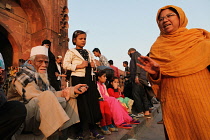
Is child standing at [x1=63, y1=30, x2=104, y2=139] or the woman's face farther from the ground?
the woman's face

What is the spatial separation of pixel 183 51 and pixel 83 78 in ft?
5.26

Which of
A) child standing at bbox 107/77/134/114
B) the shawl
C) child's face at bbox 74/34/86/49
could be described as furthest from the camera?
child standing at bbox 107/77/134/114

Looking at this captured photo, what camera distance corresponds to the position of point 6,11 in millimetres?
7684

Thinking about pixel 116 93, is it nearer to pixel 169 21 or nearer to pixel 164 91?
pixel 164 91

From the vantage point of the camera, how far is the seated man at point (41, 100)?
1.35 metres

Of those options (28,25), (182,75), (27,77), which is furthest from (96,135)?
(28,25)

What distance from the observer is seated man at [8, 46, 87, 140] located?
53.3 inches

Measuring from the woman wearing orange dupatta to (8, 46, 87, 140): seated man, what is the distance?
3.12ft

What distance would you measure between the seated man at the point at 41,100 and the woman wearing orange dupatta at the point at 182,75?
95 cm

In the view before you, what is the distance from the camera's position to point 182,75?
1442mm

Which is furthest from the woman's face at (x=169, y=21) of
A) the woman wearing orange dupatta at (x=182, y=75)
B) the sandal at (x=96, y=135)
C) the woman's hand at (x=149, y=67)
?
the sandal at (x=96, y=135)

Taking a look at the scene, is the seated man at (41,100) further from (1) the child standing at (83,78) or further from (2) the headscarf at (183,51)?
(2) the headscarf at (183,51)

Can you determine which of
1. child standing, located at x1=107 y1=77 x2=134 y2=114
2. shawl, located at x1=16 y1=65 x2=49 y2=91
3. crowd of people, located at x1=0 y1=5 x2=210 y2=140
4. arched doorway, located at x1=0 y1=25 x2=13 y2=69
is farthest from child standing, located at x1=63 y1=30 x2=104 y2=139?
arched doorway, located at x1=0 y1=25 x2=13 y2=69

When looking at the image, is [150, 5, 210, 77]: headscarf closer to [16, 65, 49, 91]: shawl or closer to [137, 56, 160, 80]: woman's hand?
[137, 56, 160, 80]: woman's hand
